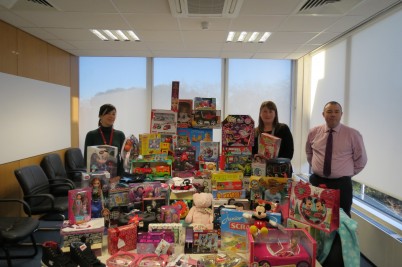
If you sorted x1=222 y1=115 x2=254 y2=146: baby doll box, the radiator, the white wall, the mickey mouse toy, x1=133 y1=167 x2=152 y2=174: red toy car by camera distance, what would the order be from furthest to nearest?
the white wall, the radiator, x1=133 y1=167 x2=152 y2=174: red toy car, x1=222 y1=115 x2=254 y2=146: baby doll box, the mickey mouse toy

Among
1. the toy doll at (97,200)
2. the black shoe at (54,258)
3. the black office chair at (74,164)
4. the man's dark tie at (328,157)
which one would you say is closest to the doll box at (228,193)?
the toy doll at (97,200)

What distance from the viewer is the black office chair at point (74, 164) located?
4672 mm

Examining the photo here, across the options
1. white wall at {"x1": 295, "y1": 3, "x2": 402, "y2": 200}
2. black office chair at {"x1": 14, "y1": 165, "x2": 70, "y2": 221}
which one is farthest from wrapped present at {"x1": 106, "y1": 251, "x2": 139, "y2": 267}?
white wall at {"x1": 295, "y1": 3, "x2": 402, "y2": 200}

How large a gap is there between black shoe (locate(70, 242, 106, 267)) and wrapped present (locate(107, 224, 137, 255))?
0.11 metres

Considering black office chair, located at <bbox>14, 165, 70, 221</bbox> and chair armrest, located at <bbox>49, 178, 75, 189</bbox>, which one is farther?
chair armrest, located at <bbox>49, 178, 75, 189</bbox>

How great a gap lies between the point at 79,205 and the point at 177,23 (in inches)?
101

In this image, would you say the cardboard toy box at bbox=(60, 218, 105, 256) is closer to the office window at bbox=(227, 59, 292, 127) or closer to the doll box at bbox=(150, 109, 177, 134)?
the doll box at bbox=(150, 109, 177, 134)

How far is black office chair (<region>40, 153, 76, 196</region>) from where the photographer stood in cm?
392

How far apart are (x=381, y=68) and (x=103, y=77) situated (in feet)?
15.9

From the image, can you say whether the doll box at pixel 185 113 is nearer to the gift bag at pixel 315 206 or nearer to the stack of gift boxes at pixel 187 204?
the stack of gift boxes at pixel 187 204

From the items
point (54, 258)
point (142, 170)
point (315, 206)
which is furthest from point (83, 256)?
point (315, 206)

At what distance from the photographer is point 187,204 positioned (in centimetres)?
207

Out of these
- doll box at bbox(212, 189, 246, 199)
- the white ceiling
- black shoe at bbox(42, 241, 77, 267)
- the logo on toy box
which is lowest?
black shoe at bbox(42, 241, 77, 267)

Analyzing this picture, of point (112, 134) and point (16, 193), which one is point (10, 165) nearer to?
point (16, 193)
